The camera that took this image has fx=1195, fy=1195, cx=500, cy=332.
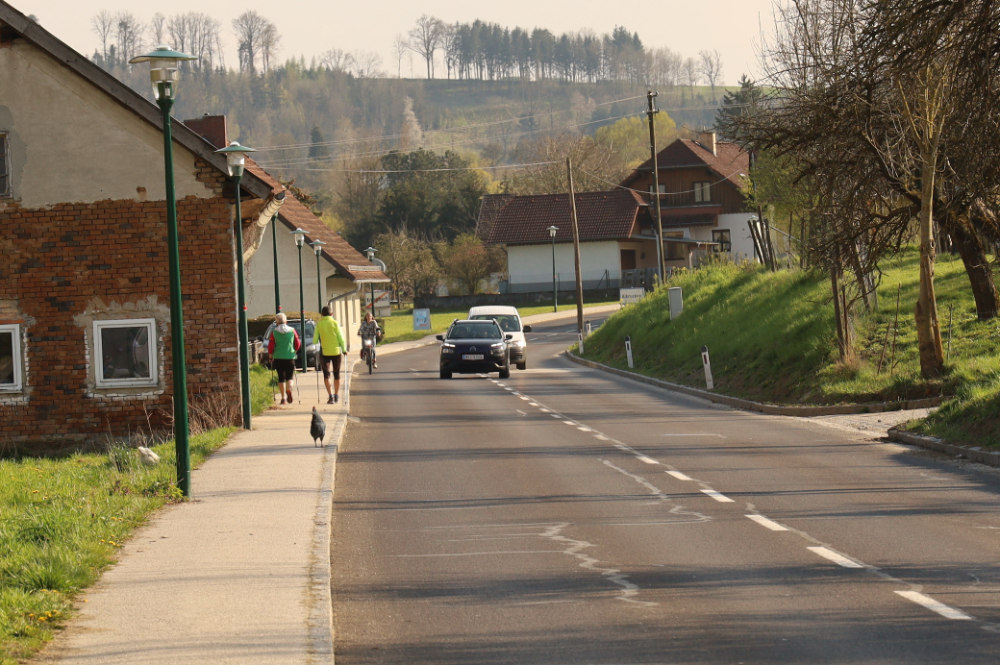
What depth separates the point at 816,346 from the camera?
1002 inches

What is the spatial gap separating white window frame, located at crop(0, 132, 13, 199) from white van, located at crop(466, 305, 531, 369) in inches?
729

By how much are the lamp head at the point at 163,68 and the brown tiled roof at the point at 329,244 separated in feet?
126

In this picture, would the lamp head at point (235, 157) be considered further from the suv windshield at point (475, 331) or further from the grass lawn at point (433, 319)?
the grass lawn at point (433, 319)

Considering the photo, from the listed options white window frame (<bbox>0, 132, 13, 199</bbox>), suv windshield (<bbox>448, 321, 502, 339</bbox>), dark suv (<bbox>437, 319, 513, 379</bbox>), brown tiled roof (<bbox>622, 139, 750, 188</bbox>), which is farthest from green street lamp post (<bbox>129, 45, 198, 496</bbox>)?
Answer: brown tiled roof (<bbox>622, 139, 750, 188</bbox>)

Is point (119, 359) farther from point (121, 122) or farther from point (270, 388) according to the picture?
point (270, 388)

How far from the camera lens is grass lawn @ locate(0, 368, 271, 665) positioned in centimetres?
674

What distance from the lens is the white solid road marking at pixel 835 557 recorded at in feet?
27.4

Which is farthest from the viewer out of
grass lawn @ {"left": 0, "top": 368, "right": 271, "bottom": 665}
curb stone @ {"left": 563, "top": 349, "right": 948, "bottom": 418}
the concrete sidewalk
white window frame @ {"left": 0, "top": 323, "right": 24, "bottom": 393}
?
curb stone @ {"left": 563, "top": 349, "right": 948, "bottom": 418}

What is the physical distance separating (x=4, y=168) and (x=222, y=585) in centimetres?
1444

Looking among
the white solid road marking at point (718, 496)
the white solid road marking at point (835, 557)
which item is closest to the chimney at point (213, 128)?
the white solid road marking at point (718, 496)

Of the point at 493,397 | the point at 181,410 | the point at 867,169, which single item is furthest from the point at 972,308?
the point at 181,410

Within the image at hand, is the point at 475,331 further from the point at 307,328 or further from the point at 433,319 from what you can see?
the point at 433,319

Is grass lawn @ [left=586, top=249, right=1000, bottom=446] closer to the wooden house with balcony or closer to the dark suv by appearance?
the dark suv

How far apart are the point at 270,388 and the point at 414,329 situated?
135 ft
